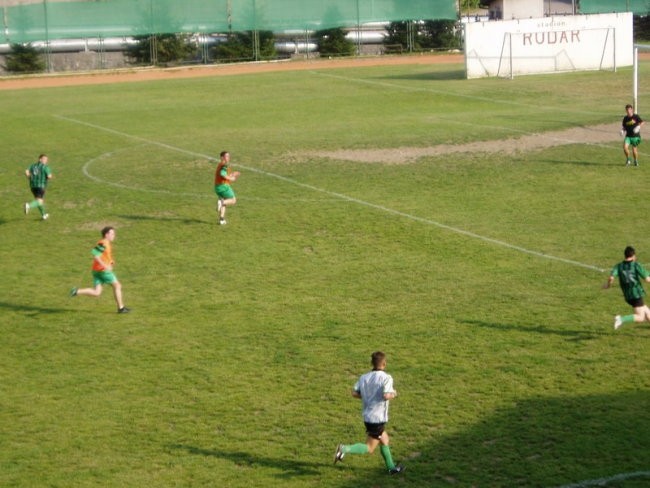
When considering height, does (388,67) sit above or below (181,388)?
above

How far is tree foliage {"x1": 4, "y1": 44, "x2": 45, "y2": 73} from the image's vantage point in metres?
68.8

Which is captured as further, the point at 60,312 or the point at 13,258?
the point at 13,258

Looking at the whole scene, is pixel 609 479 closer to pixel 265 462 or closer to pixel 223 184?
pixel 265 462

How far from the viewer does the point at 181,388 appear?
17.9 metres

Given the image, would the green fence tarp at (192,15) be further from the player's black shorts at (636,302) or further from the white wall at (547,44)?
the player's black shorts at (636,302)

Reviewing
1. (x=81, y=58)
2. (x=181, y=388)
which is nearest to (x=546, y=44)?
(x=81, y=58)

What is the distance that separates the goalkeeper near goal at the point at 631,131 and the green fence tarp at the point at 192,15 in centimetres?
4279

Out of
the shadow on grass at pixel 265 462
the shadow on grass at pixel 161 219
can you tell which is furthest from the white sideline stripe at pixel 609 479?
the shadow on grass at pixel 161 219

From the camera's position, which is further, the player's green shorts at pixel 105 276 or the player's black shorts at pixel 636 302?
the player's green shorts at pixel 105 276

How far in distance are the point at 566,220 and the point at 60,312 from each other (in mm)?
13832

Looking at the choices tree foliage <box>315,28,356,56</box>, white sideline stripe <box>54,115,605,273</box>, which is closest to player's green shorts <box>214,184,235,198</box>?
white sideline stripe <box>54,115,605,273</box>

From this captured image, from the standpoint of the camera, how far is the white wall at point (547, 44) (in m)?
58.2

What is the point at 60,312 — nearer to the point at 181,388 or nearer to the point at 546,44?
the point at 181,388

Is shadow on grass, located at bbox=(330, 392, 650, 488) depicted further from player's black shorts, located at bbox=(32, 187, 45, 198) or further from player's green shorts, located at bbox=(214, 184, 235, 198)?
player's black shorts, located at bbox=(32, 187, 45, 198)
